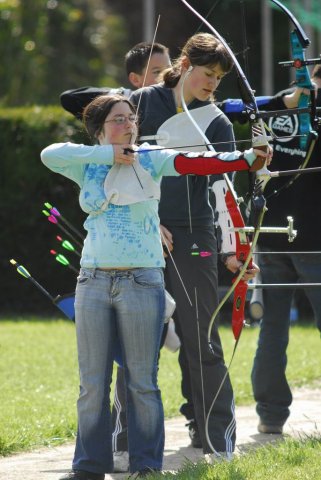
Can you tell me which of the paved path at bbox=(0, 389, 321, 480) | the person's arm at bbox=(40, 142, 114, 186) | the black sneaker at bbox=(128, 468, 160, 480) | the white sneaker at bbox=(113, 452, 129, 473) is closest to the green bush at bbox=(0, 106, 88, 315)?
the paved path at bbox=(0, 389, 321, 480)

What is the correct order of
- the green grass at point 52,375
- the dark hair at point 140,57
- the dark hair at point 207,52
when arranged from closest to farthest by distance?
the dark hair at point 207,52 < the green grass at point 52,375 < the dark hair at point 140,57

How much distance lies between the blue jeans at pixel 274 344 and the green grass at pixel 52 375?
84 cm

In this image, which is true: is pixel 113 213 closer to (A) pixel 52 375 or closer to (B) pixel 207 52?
(B) pixel 207 52

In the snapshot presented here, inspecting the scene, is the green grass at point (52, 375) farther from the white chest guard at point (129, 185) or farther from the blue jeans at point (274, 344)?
the white chest guard at point (129, 185)

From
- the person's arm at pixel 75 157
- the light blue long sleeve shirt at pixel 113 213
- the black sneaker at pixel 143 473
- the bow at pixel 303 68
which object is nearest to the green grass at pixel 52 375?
the black sneaker at pixel 143 473

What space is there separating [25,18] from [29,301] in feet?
48.7

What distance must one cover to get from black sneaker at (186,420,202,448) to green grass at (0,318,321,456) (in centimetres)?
77

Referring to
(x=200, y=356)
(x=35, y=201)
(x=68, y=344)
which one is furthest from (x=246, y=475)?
(x=35, y=201)

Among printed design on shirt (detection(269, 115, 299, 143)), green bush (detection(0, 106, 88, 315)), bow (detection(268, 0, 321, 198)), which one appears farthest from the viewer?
green bush (detection(0, 106, 88, 315))

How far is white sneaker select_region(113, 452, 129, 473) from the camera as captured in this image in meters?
5.98

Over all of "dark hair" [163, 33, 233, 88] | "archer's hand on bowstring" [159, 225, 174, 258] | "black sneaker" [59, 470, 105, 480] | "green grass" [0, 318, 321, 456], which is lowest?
"green grass" [0, 318, 321, 456]

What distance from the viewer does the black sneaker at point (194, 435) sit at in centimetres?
656

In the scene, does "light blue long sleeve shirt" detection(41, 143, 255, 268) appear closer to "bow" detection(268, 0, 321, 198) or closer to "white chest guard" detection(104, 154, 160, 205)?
"white chest guard" detection(104, 154, 160, 205)

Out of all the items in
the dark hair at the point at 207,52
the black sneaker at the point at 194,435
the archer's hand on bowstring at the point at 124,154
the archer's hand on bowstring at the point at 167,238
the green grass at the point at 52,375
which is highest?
the dark hair at the point at 207,52
